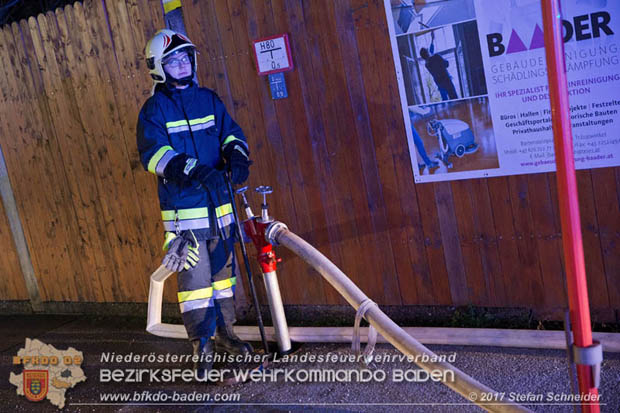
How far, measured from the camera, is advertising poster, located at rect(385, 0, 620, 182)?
149 inches

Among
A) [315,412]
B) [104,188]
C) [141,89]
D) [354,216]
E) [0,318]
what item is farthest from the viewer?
[0,318]

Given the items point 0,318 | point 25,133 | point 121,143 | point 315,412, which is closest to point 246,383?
point 315,412

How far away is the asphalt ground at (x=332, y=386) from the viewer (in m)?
3.64

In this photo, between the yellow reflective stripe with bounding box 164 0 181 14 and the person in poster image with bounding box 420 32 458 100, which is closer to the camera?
the person in poster image with bounding box 420 32 458 100

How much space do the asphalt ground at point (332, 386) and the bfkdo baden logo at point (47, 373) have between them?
61 millimetres

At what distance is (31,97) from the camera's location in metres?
6.33

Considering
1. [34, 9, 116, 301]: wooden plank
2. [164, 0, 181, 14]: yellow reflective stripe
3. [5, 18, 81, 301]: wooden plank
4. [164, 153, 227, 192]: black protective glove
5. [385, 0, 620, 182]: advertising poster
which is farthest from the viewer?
[5, 18, 81, 301]: wooden plank

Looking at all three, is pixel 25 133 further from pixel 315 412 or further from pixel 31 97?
pixel 315 412

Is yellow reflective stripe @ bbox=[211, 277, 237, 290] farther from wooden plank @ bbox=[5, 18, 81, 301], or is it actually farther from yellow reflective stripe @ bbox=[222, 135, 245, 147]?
wooden plank @ bbox=[5, 18, 81, 301]

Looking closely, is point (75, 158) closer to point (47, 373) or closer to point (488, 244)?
point (47, 373)

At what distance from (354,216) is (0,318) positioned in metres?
4.81

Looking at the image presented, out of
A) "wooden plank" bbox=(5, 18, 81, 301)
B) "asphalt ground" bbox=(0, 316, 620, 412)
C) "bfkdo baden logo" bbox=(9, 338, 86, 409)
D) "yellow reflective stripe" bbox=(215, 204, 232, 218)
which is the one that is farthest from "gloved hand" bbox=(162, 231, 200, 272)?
"wooden plank" bbox=(5, 18, 81, 301)

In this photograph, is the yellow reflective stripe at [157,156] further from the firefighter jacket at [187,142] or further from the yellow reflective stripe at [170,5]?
the yellow reflective stripe at [170,5]

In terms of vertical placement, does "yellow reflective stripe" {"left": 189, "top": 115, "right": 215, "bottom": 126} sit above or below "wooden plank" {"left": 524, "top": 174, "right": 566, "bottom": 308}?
above
